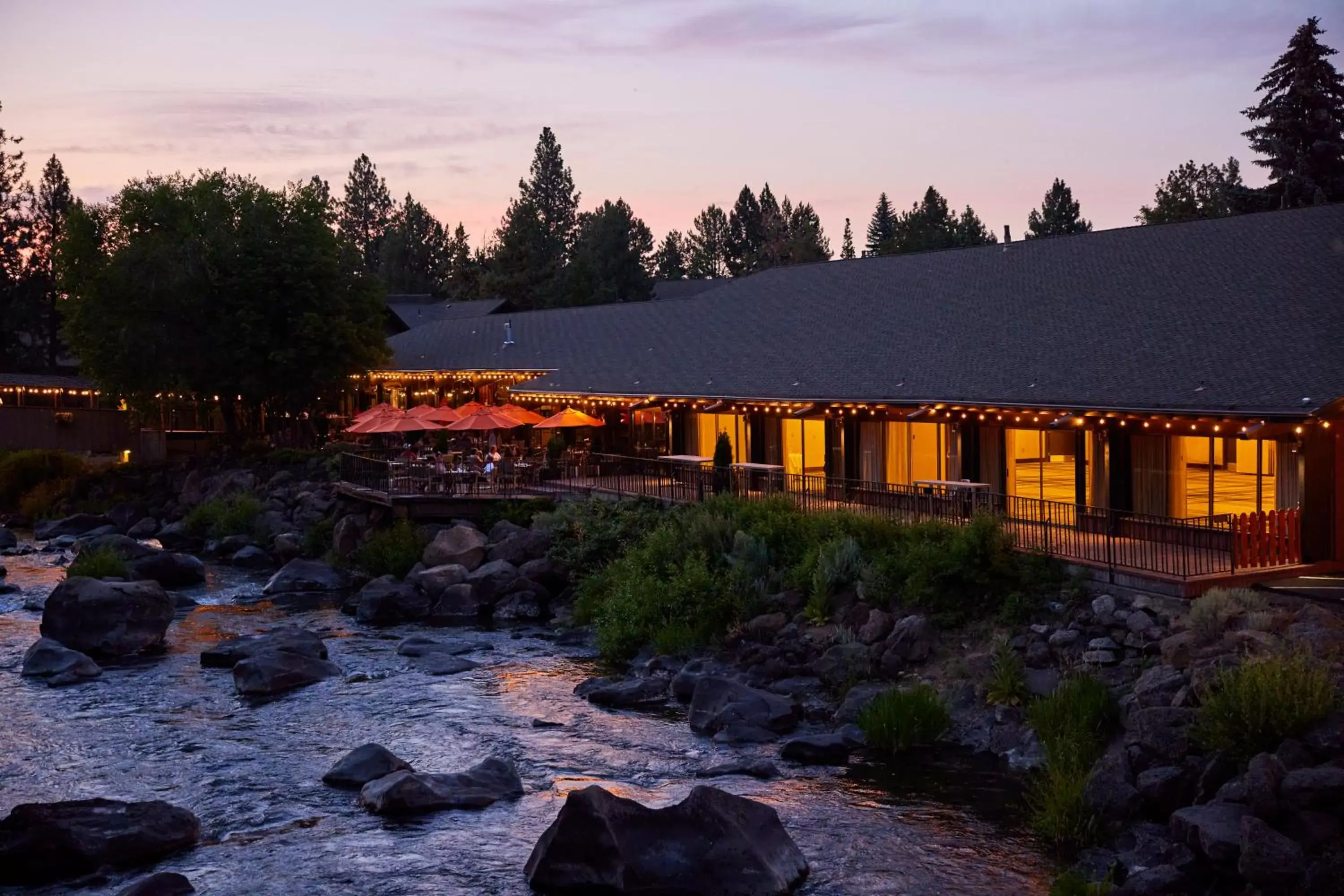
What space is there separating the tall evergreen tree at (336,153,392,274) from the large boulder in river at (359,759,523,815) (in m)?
110

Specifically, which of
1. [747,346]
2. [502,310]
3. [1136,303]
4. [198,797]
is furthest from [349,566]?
[502,310]

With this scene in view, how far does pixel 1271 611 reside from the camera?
18.7 meters

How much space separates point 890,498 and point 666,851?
14.9 meters

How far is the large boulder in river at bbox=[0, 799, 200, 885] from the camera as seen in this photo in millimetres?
15430

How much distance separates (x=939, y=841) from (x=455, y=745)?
7.76 meters

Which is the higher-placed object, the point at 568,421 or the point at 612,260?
the point at 612,260

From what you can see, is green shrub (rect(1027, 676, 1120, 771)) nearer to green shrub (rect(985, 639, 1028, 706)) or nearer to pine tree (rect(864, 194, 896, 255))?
green shrub (rect(985, 639, 1028, 706))

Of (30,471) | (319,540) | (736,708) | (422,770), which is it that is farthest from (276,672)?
(30,471)

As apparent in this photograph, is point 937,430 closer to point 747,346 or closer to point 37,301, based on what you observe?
point 747,346

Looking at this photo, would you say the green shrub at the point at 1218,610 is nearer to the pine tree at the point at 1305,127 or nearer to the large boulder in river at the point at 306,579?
the large boulder in river at the point at 306,579

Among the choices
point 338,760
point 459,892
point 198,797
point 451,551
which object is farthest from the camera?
point 451,551

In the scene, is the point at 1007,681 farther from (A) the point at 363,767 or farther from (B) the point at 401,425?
(B) the point at 401,425

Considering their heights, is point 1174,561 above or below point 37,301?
below

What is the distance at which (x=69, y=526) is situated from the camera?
4656 cm
